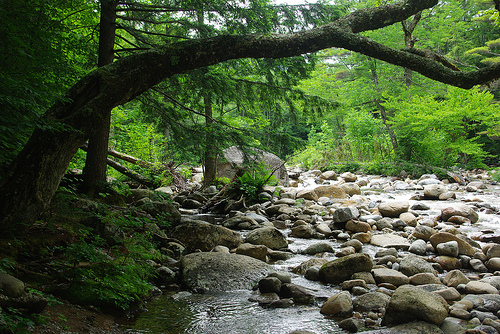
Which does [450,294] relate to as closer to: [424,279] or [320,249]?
[424,279]

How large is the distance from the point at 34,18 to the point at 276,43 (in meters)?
2.96

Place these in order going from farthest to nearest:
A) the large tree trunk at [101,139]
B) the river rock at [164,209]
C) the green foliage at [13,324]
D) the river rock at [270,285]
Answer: the river rock at [164,209] → the large tree trunk at [101,139] → the river rock at [270,285] → the green foliage at [13,324]

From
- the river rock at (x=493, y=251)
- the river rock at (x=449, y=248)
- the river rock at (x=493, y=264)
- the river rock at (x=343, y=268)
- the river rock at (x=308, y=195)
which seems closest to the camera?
the river rock at (x=343, y=268)

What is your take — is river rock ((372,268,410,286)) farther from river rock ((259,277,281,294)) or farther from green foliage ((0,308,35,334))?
green foliage ((0,308,35,334))

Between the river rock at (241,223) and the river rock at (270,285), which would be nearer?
the river rock at (270,285)

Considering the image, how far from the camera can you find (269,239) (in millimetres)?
5930

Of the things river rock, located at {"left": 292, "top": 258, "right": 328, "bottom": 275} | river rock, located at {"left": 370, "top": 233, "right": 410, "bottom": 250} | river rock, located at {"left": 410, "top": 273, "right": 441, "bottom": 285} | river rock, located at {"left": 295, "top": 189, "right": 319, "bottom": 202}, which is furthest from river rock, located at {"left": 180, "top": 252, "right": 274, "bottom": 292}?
river rock, located at {"left": 295, "top": 189, "right": 319, "bottom": 202}

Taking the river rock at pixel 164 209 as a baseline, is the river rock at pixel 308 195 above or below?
above

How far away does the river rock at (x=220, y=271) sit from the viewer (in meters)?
4.16

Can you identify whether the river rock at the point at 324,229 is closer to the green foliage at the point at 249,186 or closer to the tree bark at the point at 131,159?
the green foliage at the point at 249,186

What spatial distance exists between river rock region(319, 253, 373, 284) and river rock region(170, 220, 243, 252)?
2002 millimetres

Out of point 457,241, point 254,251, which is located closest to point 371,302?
point 254,251

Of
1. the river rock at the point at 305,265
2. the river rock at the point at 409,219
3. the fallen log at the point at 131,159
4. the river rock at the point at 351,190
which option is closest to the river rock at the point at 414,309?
the river rock at the point at 305,265

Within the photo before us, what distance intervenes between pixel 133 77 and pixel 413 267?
4.45 m
